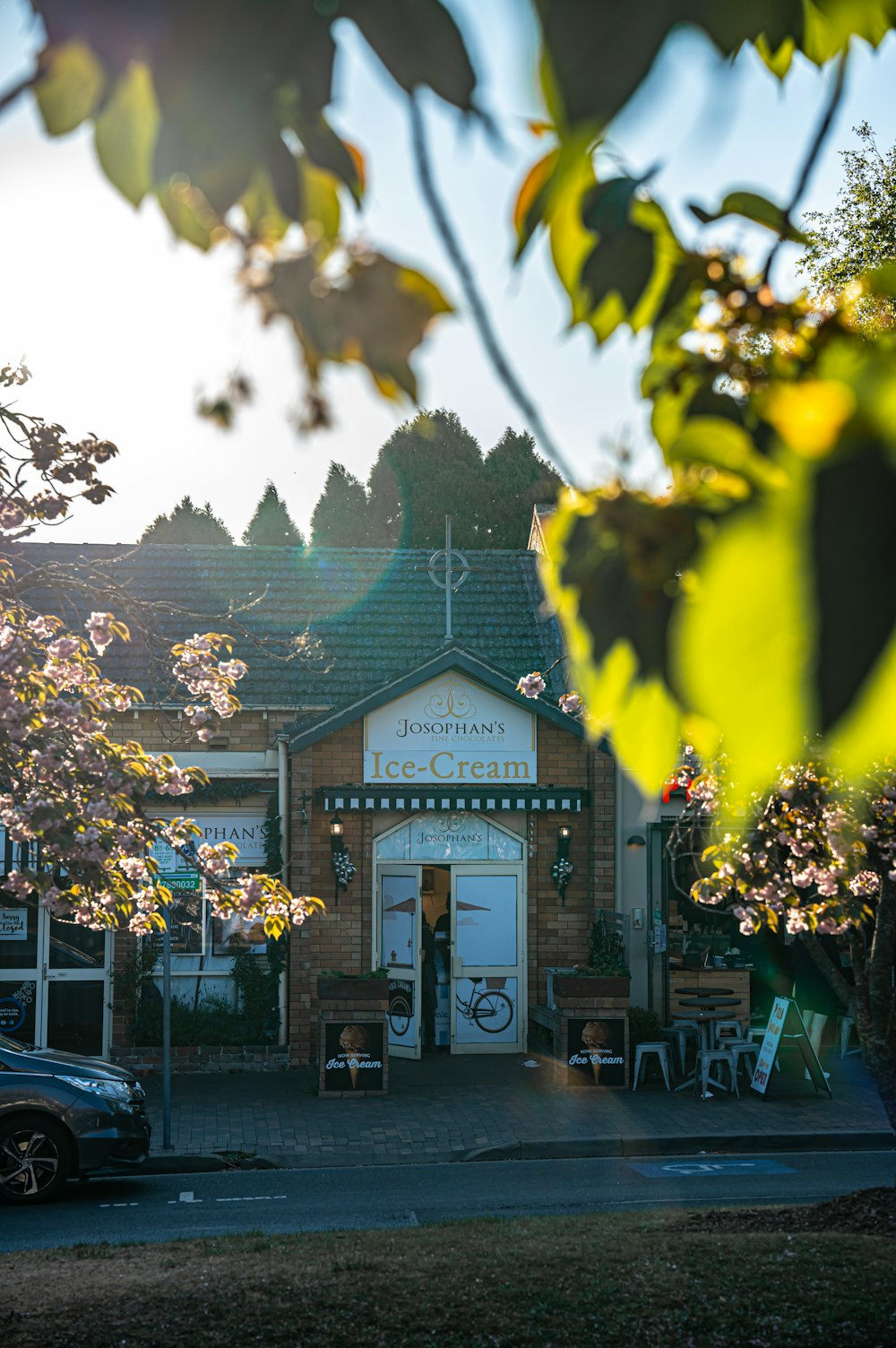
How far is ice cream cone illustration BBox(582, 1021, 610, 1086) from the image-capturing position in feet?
50.3

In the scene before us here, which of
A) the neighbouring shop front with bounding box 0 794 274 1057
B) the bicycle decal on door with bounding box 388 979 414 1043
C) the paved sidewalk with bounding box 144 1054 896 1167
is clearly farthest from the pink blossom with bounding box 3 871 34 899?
Answer: the bicycle decal on door with bounding box 388 979 414 1043

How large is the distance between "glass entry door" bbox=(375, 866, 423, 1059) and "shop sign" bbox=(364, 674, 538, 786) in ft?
4.30

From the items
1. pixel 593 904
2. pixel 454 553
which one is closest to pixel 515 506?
pixel 454 553

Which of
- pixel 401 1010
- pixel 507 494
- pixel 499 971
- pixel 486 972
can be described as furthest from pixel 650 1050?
pixel 507 494

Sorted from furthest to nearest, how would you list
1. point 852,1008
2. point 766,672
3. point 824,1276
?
1. point 852,1008
2. point 824,1276
3. point 766,672

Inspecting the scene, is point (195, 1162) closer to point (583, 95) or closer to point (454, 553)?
point (454, 553)

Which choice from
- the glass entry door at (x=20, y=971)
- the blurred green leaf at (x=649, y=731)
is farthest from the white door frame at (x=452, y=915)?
the blurred green leaf at (x=649, y=731)

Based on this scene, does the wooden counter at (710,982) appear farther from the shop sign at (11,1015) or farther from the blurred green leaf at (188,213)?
the blurred green leaf at (188,213)

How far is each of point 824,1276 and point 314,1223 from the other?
4.23 meters

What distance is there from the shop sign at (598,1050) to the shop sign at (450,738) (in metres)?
3.29

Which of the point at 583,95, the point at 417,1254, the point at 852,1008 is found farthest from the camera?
the point at 852,1008

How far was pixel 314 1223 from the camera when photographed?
983cm

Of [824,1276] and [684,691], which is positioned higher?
[684,691]

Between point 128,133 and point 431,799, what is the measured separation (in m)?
14.8
